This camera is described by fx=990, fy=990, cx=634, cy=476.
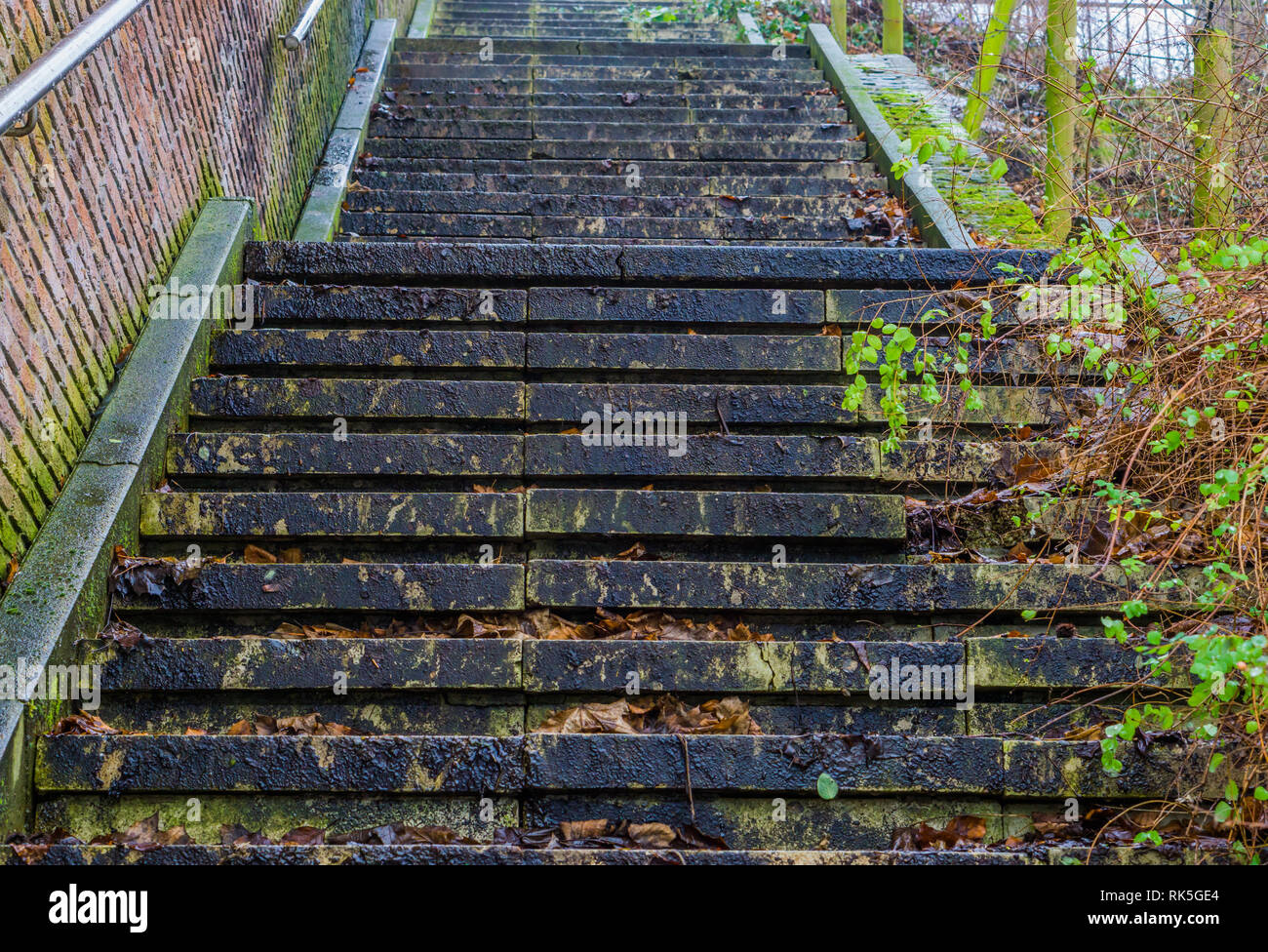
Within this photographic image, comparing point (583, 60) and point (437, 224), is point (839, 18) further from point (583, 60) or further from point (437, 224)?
point (437, 224)

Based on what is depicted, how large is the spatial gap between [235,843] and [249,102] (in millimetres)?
4078

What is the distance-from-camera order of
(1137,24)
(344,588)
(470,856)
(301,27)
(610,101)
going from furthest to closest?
(610,101) < (301,27) < (1137,24) < (344,588) < (470,856)

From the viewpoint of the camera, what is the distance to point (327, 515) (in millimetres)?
3512

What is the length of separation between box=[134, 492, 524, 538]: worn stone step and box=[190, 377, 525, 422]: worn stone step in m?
0.49

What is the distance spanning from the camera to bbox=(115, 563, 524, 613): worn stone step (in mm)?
3262

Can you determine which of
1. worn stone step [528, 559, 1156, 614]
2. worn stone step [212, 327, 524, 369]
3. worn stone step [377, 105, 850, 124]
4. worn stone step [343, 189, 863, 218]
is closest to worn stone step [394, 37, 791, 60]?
worn stone step [377, 105, 850, 124]

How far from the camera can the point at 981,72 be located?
7.25m

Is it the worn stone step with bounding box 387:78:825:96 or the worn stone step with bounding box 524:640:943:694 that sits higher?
the worn stone step with bounding box 387:78:825:96

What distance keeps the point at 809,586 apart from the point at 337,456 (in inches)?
70.9

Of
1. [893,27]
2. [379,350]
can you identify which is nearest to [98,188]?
[379,350]

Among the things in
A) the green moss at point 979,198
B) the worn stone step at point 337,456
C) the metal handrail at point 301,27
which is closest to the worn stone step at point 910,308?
the green moss at point 979,198

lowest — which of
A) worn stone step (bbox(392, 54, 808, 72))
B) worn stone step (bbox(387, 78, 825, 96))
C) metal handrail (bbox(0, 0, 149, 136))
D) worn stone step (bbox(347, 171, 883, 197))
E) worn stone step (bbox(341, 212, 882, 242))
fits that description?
metal handrail (bbox(0, 0, 149, 136))

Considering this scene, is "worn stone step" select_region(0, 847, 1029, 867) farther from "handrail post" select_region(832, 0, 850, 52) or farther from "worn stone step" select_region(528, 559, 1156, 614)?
"handrail post" select_region(832, 0, 850, 52)

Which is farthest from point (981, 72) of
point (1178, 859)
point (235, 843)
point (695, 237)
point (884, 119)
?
point (235, 843)
